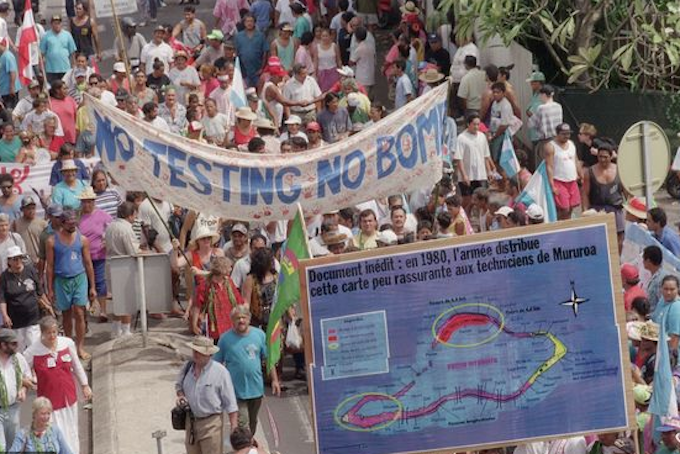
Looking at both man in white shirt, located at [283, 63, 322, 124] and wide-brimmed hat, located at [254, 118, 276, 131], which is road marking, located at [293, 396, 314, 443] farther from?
man in white shirt, located at [283, 63, 322, 124]

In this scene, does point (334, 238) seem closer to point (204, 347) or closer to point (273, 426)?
point (273, 426)

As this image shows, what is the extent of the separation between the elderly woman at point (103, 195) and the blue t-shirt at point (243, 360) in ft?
16.9

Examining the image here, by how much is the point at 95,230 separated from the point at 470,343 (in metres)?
7.10

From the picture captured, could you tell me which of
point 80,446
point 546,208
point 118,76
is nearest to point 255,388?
point 80,446

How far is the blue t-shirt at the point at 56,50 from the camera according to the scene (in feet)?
95.3

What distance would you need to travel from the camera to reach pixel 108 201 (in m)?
22.5


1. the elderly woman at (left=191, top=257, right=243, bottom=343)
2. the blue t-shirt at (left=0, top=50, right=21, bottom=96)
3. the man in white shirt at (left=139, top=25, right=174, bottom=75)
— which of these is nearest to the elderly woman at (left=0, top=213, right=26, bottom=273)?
the elderly woman at (left=191, top=257, right=243, bottom=343)

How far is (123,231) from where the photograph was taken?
20.9m

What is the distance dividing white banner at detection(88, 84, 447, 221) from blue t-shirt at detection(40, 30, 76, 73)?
30.7 ft

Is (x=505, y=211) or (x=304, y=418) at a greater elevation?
(x=505, y=211)

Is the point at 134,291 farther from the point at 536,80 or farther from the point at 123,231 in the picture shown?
the point at 536,80

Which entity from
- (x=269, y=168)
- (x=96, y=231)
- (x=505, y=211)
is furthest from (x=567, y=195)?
(x=96, y=231)

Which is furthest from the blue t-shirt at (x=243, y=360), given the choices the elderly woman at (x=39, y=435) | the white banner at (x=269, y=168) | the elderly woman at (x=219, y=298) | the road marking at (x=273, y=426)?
the white banner at (x=269, y=168)

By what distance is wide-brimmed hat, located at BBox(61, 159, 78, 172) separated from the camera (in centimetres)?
2221
